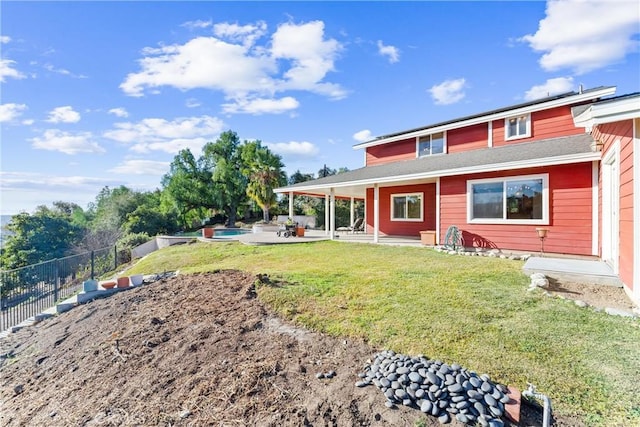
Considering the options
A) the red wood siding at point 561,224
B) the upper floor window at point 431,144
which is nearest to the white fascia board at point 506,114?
the upper floor window at point 431,144

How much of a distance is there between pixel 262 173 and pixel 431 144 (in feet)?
48.5

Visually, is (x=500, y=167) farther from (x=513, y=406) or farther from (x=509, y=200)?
(x=513, y=406)

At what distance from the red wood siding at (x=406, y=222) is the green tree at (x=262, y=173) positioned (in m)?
10.7

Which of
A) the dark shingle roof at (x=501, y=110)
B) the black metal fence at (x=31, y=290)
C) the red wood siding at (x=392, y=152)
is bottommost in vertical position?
the black metal fence at (x=31, y=290)

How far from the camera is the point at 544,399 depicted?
2.14m

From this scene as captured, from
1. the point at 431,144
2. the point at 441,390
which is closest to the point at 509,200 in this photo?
the point at 431,144

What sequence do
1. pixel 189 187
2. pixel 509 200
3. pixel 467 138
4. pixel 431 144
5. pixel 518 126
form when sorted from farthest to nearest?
1. pixel 189 187
2. pixel 431 144
3. pixel 467 138
4. pixel 518 126
5. pixel 509 200

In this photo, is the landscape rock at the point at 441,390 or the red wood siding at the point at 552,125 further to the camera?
the red wood siding at the point at 552,125

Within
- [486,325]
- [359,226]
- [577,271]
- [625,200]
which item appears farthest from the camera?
[359,226]

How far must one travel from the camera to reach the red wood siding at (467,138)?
12.0m

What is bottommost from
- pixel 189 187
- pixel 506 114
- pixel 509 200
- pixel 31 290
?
pixel 31 290

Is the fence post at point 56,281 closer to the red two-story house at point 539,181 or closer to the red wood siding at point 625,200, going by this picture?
the red two-story house at point 539,181

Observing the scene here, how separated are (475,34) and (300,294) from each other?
33.0ft

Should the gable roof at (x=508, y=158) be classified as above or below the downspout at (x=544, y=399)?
above
